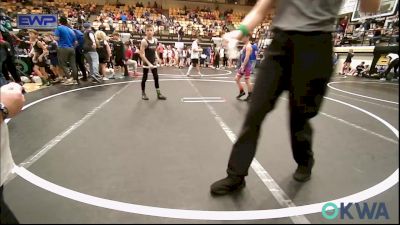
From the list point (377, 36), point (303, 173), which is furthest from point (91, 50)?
point (377, 36)

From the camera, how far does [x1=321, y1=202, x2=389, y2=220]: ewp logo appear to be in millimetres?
1873

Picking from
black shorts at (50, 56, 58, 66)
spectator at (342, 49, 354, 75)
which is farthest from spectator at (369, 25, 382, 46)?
black shorts at (50, 56, 58, 66)

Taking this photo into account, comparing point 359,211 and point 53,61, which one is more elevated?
point 359,211

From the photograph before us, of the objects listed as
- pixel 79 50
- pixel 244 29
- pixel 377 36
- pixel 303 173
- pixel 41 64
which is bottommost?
pixel 41 64

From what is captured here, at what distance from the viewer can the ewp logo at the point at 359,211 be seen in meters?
1.87

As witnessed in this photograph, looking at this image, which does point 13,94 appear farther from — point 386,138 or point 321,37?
point 386,138

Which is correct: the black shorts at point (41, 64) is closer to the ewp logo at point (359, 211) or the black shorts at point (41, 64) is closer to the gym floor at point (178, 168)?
the gym floor at point (178, 168)

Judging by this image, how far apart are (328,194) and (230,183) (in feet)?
2.51

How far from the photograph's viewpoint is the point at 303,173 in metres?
2.46

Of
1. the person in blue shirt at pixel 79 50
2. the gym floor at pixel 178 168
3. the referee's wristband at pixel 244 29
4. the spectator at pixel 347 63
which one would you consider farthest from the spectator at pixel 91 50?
the spectator at pixel 347 63

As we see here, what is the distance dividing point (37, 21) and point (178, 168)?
8.90m

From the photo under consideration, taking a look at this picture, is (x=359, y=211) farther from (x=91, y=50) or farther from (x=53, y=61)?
(x=53, y=61)

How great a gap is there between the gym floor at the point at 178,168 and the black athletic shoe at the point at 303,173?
0.17ft

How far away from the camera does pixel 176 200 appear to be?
6.93 ft
